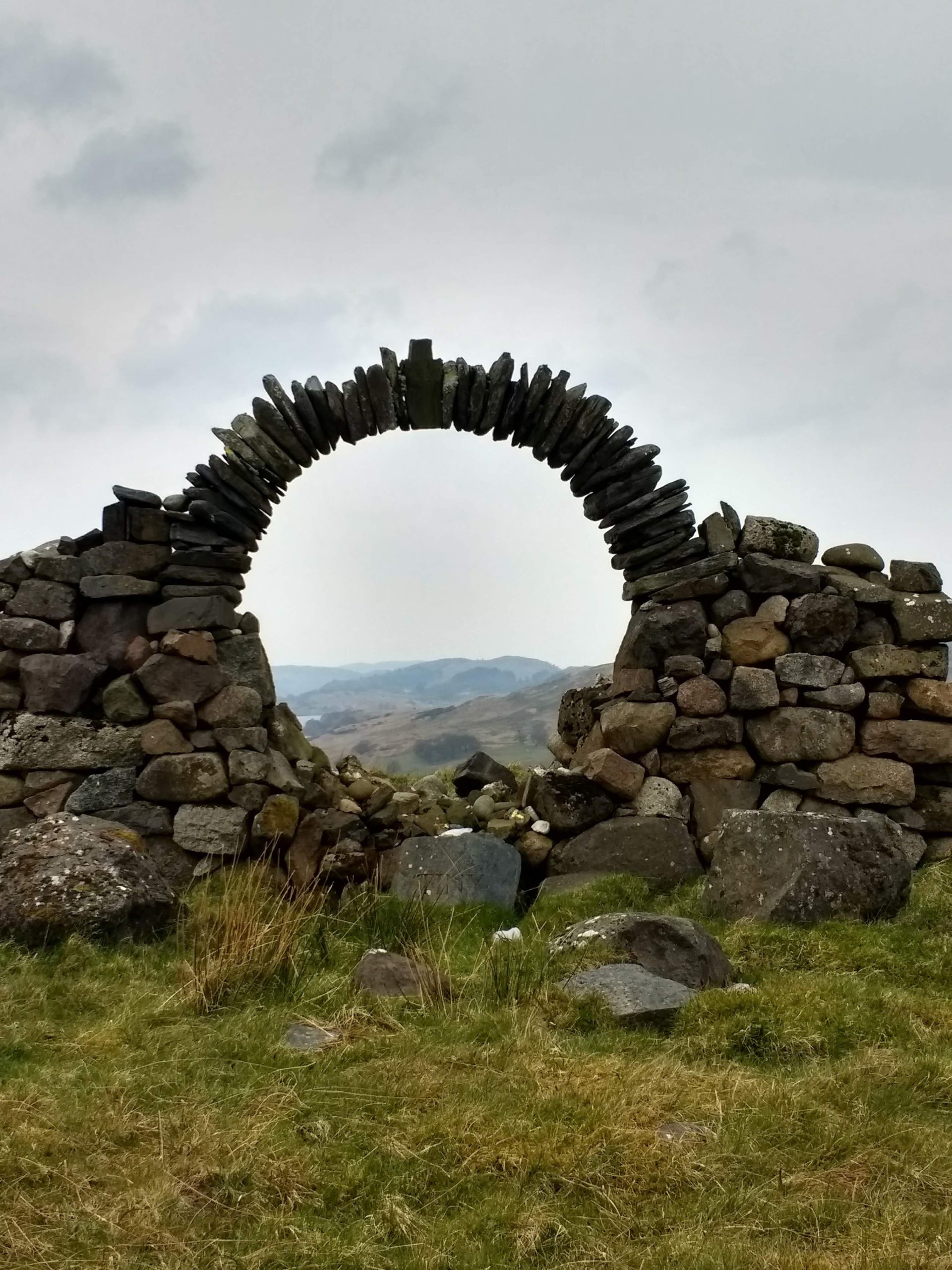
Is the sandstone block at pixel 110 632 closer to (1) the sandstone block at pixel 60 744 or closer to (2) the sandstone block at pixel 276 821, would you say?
(1) the sandstone block at pixel 60 744

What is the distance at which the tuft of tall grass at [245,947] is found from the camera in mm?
5238

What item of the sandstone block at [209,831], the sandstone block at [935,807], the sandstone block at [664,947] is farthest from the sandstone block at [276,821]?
the sandstone block at [935,807]

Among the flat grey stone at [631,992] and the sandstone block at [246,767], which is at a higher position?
the sandstone block at [246,767]

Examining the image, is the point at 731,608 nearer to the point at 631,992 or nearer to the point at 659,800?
the point at 659,800

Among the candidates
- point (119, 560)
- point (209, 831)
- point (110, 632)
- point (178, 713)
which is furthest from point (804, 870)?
point (119, 560)

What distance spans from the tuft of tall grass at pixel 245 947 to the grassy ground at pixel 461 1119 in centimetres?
2

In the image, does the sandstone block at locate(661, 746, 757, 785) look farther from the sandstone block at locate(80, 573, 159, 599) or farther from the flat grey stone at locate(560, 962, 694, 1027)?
the sandstone block at locate(80, 573, 159, 599)

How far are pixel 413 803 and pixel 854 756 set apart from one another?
3.41 m

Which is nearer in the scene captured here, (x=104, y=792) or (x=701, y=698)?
(x=104, y=792)

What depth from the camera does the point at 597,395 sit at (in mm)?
8211

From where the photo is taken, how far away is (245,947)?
552 cm

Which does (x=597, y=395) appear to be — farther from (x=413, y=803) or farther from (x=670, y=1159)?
(x=670, y=1159)

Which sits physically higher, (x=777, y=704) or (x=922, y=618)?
(x=922, y=618)

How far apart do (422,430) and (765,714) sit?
11.2 feet
